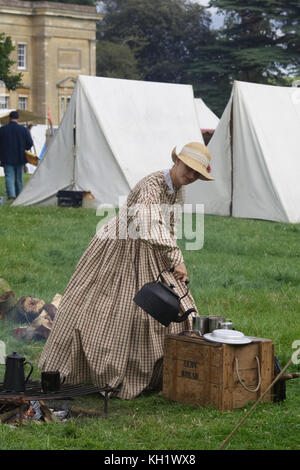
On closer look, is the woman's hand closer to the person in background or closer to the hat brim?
the hat brim

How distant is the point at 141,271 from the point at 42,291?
2.56 m

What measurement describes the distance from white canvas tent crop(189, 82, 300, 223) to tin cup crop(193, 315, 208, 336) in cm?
750

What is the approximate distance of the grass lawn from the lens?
3857 millimetres

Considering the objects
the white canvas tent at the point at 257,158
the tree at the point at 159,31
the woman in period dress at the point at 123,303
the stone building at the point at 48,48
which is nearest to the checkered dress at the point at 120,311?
the woman in period dress at the point at 123,303

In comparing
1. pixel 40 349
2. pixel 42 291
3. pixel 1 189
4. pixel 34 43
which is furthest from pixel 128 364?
pixel 34 43

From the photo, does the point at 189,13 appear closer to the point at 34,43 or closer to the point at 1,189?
the point at 34,43

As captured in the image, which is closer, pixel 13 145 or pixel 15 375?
pixel 15 375

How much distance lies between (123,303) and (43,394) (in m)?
0.73

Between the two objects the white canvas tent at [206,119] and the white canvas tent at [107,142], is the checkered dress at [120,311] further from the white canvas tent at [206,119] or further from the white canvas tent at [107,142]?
the white canvas tent at [206,119]

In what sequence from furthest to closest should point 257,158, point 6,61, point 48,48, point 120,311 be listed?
point 48,48 → point 6,61 → point 257,158 → point 120,311

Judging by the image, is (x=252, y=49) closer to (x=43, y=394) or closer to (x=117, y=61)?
(x=117, y=61)

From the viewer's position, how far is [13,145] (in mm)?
13602

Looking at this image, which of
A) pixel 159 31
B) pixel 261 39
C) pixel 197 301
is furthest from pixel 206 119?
pixel 159 31

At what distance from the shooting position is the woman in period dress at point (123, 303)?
4.65 meters
